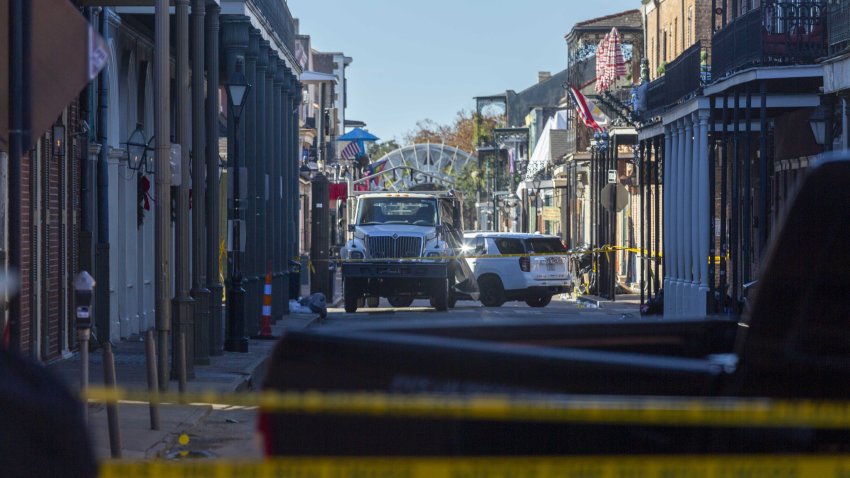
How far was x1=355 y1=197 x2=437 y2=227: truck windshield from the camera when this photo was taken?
110ft

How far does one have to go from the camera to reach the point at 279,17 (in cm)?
2573

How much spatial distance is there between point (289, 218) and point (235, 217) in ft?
34.4

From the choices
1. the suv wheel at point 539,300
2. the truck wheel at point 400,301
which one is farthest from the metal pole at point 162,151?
the suv wheel at point 539,300

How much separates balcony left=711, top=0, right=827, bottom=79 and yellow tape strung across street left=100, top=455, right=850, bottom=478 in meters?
17.8

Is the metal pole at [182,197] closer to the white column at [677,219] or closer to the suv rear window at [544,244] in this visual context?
the white column at [677,219]

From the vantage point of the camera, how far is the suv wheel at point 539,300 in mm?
34056

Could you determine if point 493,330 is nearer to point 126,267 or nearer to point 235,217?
point 235,217

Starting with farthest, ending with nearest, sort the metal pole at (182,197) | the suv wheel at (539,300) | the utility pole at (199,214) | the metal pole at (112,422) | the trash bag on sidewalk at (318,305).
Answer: the suv wheel at (539,300)
the trash bag on sidewalk at (318,305)
the utility pole at (199,214)
the metal pole at (182,197)
the metal pole at (112,422)

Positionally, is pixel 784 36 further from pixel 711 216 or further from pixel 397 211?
pixel 397 211

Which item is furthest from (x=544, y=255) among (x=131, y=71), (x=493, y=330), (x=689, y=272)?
(x=493, y=330)

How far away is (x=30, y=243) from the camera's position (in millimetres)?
16344

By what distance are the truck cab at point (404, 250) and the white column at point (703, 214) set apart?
7.80 m

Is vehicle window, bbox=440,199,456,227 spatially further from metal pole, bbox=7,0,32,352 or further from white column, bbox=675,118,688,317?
metal pole, bbox=7,0,32,352

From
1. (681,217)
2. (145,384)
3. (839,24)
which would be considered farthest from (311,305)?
(145,384)
